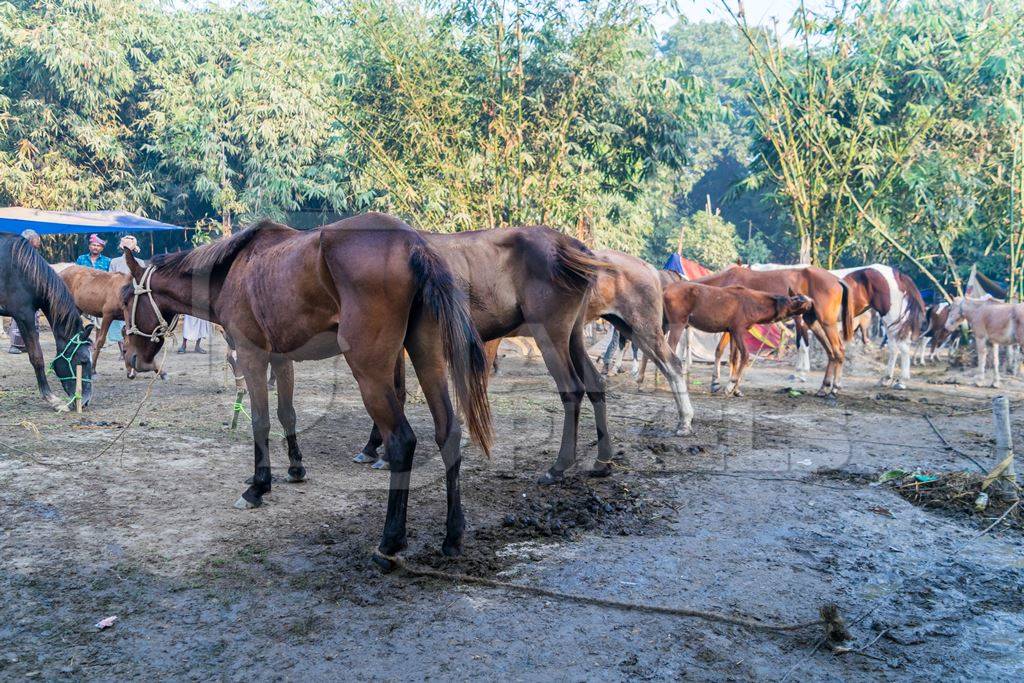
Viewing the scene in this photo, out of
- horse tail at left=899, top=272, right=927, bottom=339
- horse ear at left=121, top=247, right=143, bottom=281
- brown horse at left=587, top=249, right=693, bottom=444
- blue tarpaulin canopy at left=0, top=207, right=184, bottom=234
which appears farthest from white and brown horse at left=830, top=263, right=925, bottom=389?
blue tarpaulin canopy at left=0, top=207, right=184, bottom=234

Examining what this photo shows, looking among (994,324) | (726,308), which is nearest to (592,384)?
(726,308)

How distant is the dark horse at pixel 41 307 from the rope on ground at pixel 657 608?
5479 millimetres

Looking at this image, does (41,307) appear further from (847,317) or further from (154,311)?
(847,317)

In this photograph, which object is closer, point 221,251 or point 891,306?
point 221,251

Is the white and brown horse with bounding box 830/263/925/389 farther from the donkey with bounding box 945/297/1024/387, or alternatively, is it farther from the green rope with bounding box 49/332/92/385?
the green rope with bounding box 49/332/92/385

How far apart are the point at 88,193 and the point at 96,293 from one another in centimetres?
1084

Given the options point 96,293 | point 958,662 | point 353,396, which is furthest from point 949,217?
point 96,293

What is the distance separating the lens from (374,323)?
12.7ft

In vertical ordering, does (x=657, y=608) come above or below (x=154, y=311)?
below

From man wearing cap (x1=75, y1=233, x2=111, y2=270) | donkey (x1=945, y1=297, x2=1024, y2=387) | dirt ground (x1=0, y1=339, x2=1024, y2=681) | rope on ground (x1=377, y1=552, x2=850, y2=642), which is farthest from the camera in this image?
man wearing cap (x1=75, y1=233, x2=111, y2=270)

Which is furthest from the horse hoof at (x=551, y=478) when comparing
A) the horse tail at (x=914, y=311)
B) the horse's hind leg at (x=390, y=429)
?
the horse tail at (x=914, y=311)

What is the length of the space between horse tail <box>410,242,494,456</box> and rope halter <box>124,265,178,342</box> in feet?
8.28

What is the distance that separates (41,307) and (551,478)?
19.1 ft

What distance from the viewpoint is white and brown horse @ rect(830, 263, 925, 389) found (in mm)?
11539
